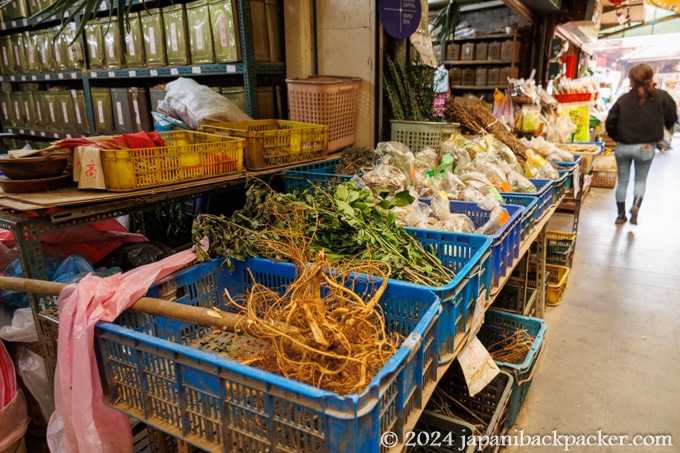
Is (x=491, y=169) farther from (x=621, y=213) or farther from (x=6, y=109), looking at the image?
(x=6, y=109)

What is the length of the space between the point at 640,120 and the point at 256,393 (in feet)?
17.9

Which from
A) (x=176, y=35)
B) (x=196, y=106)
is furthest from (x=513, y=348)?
(x=176, y=35)

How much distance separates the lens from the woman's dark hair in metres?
4.80

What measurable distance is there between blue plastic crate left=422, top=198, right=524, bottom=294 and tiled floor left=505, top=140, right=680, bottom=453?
89 centimetres

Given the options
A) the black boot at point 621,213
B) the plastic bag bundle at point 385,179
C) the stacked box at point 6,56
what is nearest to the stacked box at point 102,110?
the stacked box at point 6,56

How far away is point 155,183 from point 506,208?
1.60 meters

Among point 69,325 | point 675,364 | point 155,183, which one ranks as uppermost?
point 155,183

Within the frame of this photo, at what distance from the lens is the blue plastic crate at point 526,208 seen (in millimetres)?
2264

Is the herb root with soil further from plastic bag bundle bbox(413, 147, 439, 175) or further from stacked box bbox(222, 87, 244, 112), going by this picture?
stacked box bbox(222, 87, 244, 112)

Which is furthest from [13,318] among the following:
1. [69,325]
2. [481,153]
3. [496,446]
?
[481,153]

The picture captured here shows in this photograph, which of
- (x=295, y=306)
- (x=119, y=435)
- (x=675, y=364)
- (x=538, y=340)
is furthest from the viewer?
(x=675, y=364)

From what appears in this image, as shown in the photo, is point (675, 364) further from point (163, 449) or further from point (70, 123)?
point (70, 123)

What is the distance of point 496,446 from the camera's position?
196 centimetres

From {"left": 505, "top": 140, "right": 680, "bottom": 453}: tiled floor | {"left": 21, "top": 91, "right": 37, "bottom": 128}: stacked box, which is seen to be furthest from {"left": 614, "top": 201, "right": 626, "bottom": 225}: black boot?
{"left": 21, "top": 91, "right": 37, "bottom": 128}: stacked box
